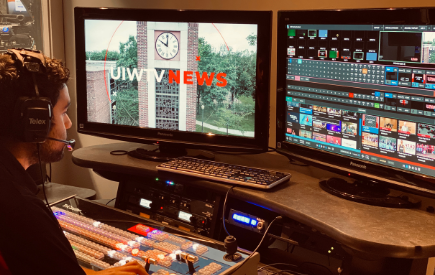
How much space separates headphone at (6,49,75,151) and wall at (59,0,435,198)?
101cm

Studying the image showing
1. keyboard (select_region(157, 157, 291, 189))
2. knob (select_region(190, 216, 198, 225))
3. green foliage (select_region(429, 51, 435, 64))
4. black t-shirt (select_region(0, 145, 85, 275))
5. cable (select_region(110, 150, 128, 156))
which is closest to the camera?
black t-shirt (select_region(0, 145, 85, 275))

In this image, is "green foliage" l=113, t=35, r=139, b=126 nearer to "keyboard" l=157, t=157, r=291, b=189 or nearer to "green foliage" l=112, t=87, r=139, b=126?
"green foliage" l=112, t=87, r=139, b=126

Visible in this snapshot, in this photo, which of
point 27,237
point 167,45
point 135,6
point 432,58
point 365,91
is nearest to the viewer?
point 27,237

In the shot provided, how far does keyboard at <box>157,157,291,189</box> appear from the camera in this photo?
1429 mm

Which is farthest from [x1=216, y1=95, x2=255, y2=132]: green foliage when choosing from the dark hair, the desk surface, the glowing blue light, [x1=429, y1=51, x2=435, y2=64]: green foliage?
the dark hair

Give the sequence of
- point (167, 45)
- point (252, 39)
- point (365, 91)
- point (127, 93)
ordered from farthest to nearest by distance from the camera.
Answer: point (127, 93) < point (167, 45) < point (252, 39) < point (365, 91)

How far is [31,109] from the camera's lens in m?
1.02

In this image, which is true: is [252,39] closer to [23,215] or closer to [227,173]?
[227,173]

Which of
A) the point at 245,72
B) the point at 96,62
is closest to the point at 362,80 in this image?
the point at 245,72

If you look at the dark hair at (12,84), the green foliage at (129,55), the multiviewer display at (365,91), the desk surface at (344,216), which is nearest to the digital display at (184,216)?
the desk surface at (344,216)

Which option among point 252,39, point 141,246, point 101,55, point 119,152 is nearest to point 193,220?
point 141,246

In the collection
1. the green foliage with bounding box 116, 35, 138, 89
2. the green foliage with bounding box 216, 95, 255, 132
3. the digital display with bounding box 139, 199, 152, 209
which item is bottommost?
the digital display with bounding box 139, 199, 152, 209

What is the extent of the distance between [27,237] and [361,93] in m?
0.96

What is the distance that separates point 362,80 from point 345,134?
Answer: 6.9 inches
